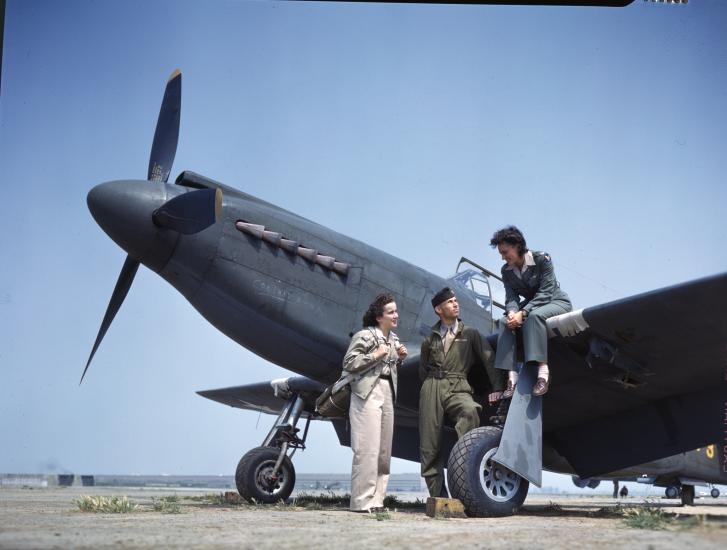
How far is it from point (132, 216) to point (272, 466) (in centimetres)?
289

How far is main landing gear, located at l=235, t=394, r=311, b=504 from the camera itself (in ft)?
21.5

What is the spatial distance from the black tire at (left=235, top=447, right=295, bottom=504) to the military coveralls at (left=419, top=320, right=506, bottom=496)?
2211mm

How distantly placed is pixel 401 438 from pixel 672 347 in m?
4.06

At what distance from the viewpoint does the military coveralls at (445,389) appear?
489 cm

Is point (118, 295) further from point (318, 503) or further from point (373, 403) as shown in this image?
point (373, 403)

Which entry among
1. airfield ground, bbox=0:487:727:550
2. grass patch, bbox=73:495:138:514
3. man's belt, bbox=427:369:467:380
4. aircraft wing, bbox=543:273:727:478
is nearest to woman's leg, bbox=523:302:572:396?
aircraft wing, bbox=543:273:727:478

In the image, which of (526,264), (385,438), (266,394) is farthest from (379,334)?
(266,394)

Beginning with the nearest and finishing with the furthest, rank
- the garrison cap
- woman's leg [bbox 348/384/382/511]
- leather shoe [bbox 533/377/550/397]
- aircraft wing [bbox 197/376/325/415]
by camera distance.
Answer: leather shoe [bbox 533/377/550/397] < woman's leg [bbox 348/384/382/511] < the garrison cap < aircraft wing [bbox 197/376/325/415]

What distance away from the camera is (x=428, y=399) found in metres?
5.04

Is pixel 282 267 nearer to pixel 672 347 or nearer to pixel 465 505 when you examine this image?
pixel 465 505

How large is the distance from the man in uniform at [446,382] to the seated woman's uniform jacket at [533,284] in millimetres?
423

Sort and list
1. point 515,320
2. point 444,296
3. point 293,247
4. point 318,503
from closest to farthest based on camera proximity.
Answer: point 515,320 → point 444,296 → point 293,247 → point 318,503

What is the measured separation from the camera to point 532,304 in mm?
4930

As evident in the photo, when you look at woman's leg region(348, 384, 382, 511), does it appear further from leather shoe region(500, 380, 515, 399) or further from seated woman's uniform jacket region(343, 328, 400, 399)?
leather shoe region(500, 380, 515, 399)
